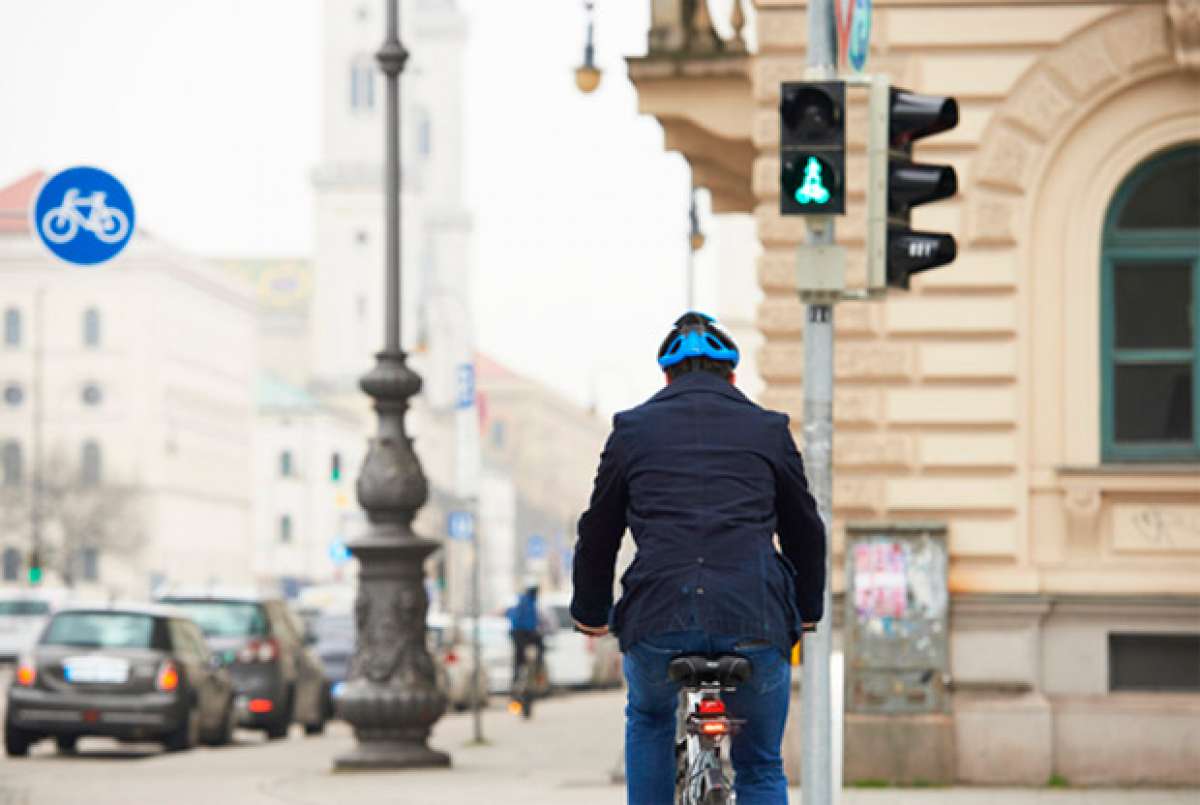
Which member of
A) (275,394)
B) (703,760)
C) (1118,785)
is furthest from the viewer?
(275,394)

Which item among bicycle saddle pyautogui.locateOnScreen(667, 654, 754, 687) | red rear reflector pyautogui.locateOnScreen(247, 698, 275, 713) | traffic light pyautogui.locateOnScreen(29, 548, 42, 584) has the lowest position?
traffic light pyautogui.locateOnScreen(29, 548, 42, 584)

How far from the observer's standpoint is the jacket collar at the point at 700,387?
8461 mm

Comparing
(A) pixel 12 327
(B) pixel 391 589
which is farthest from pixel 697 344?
(A) pixel 12 327

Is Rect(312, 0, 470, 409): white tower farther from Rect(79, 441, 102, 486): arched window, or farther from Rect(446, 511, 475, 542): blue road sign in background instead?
Rect(446, 511, 475, 542): blue road sign in background

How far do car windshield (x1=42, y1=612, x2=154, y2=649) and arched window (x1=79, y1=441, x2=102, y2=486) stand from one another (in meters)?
120

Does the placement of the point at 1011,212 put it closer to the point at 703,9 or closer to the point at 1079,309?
the point at 1079,309

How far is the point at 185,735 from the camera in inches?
1065

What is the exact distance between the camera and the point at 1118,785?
1767 cm

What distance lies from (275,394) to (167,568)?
2541 centimetres

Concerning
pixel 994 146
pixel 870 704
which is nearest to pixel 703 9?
pixel 994 146

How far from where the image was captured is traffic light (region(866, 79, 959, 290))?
11289mm

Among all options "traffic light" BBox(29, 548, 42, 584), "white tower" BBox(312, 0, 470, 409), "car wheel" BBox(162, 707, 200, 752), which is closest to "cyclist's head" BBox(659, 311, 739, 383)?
"car wheel" BBox(162, 707, 200, 752)

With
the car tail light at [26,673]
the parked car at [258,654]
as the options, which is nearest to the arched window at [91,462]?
the parked car at [258,654]

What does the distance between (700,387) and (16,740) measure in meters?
18.4
